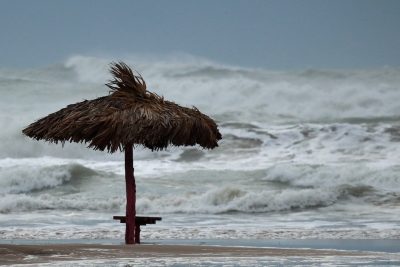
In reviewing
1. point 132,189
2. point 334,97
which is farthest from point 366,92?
point 132,189

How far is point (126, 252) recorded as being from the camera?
1287cm

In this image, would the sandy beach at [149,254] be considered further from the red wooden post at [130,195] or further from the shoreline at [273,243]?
the shoreline at [273,243]

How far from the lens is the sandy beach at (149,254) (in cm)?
1184

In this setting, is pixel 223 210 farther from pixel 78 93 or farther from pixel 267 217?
pixel 78 93

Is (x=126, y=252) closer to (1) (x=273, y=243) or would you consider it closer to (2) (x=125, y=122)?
(2) (x=125, y=122)

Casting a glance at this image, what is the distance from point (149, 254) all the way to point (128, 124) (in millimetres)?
2209

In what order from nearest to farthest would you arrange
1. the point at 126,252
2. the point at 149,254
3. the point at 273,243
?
the point at 149,254
the point at 126,252
the point at 273,243

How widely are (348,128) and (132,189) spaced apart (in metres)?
26.3

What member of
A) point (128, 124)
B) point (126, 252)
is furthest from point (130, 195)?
point (126, 252)

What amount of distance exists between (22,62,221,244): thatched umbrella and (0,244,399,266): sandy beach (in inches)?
60.2

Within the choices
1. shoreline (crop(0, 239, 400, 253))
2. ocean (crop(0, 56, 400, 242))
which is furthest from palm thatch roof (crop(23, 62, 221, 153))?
ocean (crop(0, 56, 400, 242))

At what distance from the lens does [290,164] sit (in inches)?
1325

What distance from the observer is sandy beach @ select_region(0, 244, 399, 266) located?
11844 millimetres

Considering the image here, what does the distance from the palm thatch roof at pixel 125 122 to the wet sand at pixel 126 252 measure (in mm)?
1535
